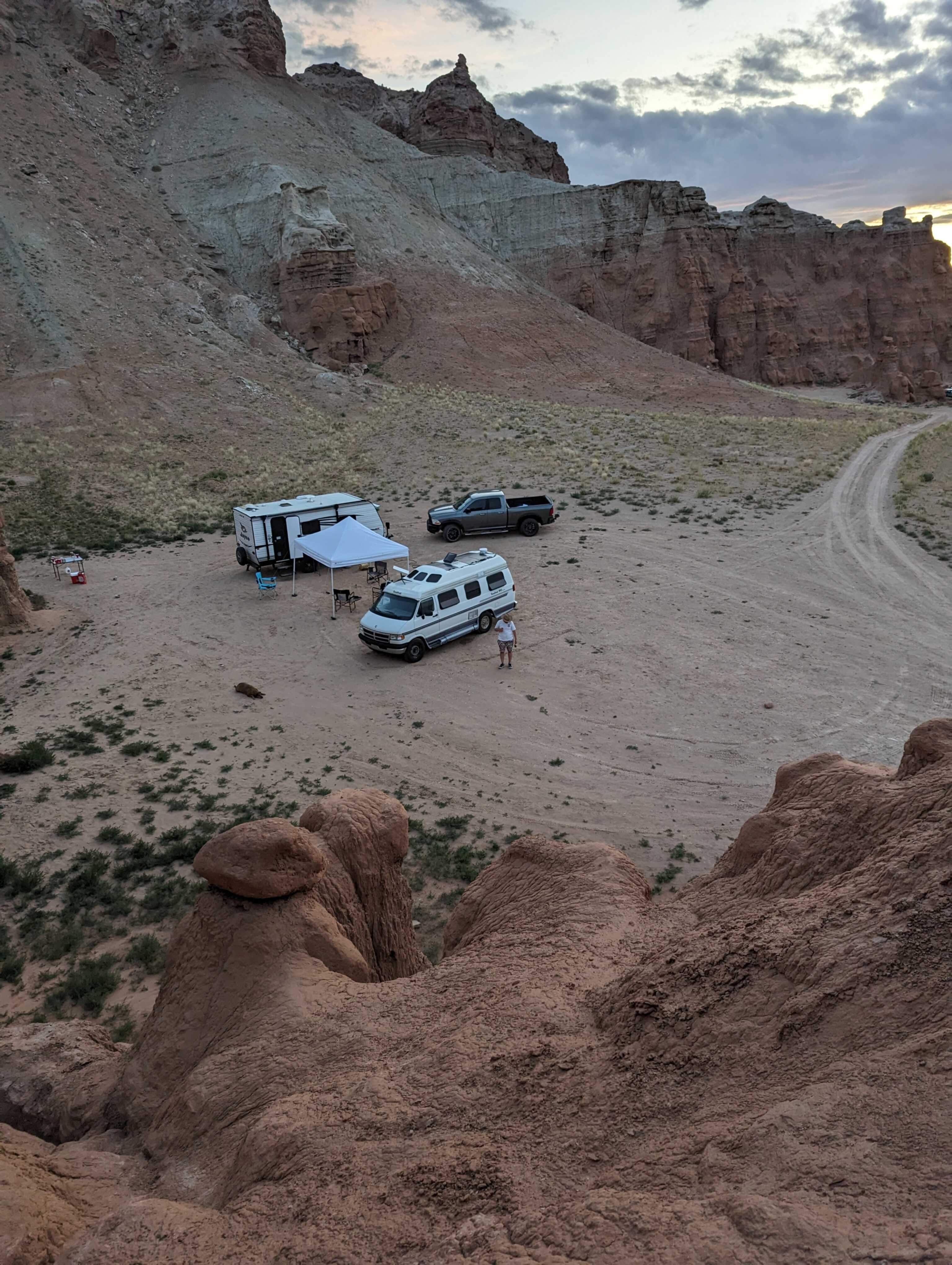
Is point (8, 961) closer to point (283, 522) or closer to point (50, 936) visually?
point (50, 936)

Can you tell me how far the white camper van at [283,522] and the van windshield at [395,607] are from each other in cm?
555

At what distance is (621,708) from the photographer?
16.0 meters

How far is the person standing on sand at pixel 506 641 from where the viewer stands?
1805cm

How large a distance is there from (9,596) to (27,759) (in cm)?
774

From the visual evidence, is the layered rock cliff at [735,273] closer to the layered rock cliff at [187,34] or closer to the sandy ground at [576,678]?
the layered rock cliff at [187,34]

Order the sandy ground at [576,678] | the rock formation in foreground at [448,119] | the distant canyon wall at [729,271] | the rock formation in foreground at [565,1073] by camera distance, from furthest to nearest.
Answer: the rock formation in foreground at [448,119] → the distant canyon wall at [729,271] → the sandy ground at [576,678] → the rock formation in foreground at [565,1073]

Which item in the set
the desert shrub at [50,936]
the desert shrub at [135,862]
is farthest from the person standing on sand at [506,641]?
the desert shrub at [50,936]

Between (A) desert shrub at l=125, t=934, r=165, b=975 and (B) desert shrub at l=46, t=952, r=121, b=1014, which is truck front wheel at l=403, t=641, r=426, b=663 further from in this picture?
(B) desert shrub at l=46, t=952, r=121, b=1014

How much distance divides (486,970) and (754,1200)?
10.7 ft

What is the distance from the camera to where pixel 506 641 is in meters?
18.0

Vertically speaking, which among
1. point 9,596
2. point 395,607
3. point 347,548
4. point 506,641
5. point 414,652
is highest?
point 347,548

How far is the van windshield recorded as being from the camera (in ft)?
61.2

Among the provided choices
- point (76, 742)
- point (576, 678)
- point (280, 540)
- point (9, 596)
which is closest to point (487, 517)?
point (280, 540)

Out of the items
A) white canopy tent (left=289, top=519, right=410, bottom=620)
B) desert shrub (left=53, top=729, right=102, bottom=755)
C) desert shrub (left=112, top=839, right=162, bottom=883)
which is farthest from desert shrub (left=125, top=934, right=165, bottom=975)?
white canopy tent (left=289, top=519, right=410, bottom=620)
